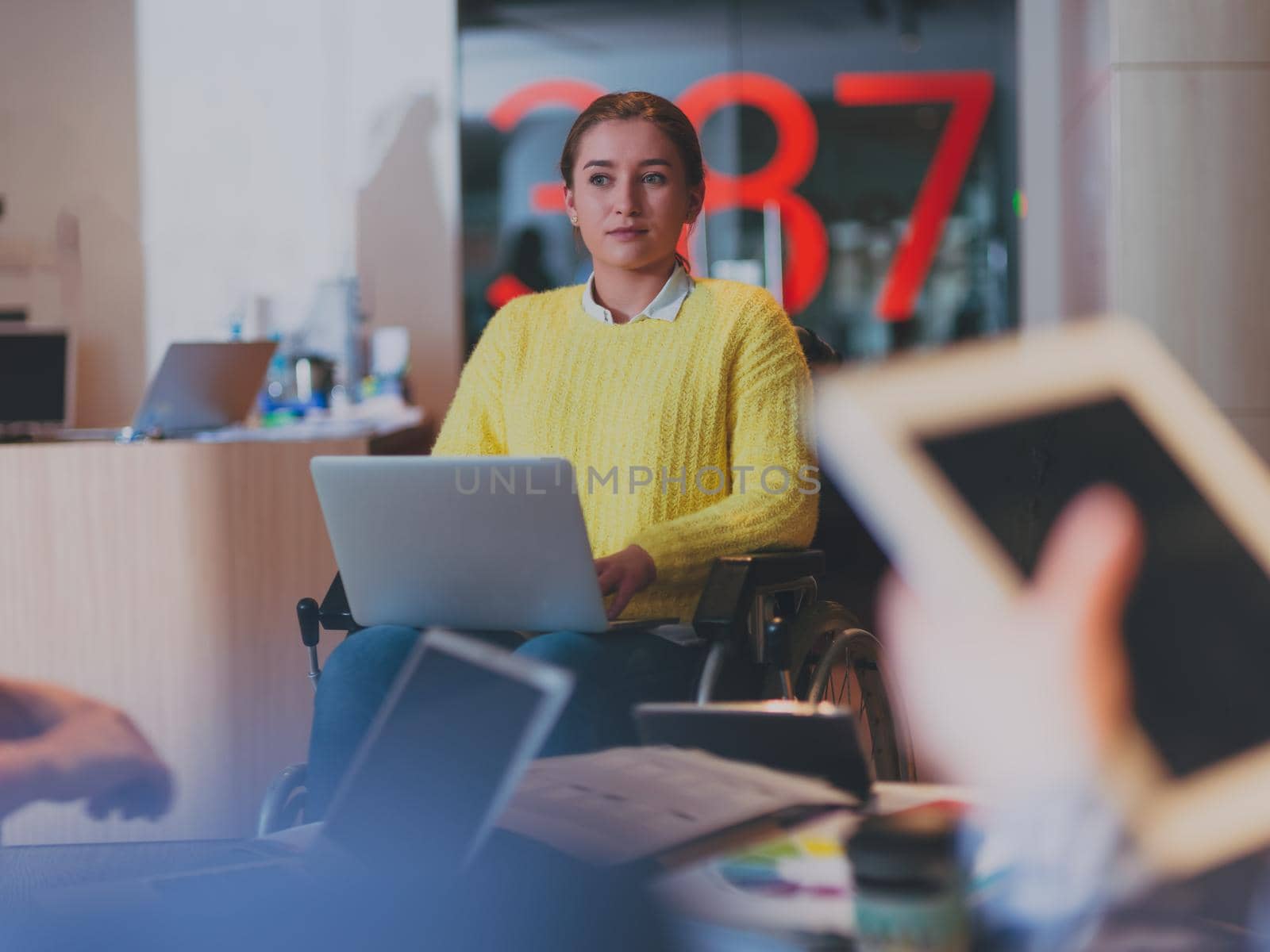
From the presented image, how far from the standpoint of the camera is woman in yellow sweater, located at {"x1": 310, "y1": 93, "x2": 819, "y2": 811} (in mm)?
1712

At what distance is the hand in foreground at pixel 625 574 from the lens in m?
1.58

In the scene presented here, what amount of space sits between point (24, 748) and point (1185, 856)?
934 millimetres

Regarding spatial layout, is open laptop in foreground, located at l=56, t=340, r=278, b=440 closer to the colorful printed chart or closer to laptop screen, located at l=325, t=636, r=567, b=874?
laptop screen, located at l=325, t=636, r=567, b=874

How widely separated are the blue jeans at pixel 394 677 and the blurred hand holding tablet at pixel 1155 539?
0.68 meters

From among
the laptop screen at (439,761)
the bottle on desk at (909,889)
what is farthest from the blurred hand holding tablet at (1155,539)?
the bottle on desk at (909,889)

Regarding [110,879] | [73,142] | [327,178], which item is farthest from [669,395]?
[73,142]

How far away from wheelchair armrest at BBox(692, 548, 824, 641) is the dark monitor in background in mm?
Result: 2241

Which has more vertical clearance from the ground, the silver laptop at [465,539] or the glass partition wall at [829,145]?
the glass partition wall at [829,145]

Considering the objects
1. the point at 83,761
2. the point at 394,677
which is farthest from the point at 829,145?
the point at 83,761

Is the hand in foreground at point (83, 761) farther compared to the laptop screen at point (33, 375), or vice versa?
the laptop screen at point (33, 375)

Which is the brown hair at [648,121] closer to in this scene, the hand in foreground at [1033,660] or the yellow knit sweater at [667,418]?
the yellow knit sweater at [667,418]

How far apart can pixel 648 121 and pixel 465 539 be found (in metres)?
0.71

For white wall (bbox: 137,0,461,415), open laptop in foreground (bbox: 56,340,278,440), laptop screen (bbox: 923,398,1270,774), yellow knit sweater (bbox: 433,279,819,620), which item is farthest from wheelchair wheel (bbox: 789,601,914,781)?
white wall (bbox: 137,0,461,415)

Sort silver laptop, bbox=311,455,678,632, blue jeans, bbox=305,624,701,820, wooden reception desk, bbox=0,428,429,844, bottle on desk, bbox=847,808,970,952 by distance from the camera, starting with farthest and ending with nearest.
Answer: wooden reception desk, bbox=0,428,429,844
blue jeans, bbox=305,624,701,820
silver laptop, bbox=311,455,678,632
bottle on desk, bbox=847,808,970,952
